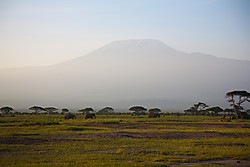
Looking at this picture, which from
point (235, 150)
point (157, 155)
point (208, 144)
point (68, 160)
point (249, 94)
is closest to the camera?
point (68, 160)

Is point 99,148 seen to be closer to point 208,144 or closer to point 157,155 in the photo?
point 157,155

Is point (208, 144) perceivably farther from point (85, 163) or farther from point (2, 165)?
point (2, 165)

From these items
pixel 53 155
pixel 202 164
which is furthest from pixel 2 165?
pixel 202 164

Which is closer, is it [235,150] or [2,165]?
[2,165]

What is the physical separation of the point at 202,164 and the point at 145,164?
2.67 meters

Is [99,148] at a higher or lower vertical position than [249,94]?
lower

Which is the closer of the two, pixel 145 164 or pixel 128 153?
pixel 145 164

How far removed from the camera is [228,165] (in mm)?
12148

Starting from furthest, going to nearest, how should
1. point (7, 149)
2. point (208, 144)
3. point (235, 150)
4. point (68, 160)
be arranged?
point (208, 144), point (7, 149), point (235, 150), point (68, 160)

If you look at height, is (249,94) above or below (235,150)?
above

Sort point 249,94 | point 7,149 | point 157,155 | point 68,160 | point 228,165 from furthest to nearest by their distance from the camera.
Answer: point 249,94
point 7,149
point 157,155
point 68,160
point 228,165

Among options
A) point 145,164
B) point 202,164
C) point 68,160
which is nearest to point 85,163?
point 68,160

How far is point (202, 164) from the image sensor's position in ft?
40.8

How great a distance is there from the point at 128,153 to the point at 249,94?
149 ft
